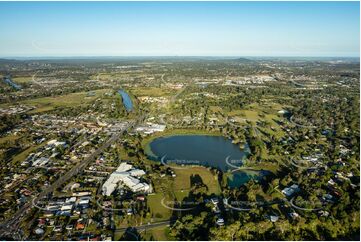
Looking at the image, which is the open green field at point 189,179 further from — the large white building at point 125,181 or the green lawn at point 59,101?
the green lawn at point 59,101

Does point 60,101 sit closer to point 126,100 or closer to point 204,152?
point 126,100

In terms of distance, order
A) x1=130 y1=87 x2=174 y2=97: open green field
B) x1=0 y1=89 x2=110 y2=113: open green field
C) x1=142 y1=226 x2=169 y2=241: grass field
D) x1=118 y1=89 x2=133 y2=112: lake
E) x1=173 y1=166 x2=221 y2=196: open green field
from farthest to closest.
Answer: x1=130 y1=87 x2=174 y2=97: open green field → x1=118 y1=89 x2=133 y2=112: lake → x1=0 y1=89 x2=110 y2=113: open green field → x1=173 y1=166 x2=221 y2=196: open green field → x1=142 y1=226 x2=169 y2=241: grass field

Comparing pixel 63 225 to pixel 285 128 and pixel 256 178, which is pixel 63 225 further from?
pixel 285 128

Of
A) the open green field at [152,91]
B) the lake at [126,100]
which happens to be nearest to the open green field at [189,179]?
the lake at [126,100]

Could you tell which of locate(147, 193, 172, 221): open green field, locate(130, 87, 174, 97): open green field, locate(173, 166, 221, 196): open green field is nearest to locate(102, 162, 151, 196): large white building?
locate(147, 193, 172, 221): open green field

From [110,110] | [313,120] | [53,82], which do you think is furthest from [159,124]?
[53,82]

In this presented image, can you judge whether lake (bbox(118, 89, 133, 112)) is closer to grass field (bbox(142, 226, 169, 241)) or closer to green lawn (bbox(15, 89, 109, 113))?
green lawn (bbox(15, 89, 109, 113))

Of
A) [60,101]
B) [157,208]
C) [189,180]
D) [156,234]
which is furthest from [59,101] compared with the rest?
[156,234]
